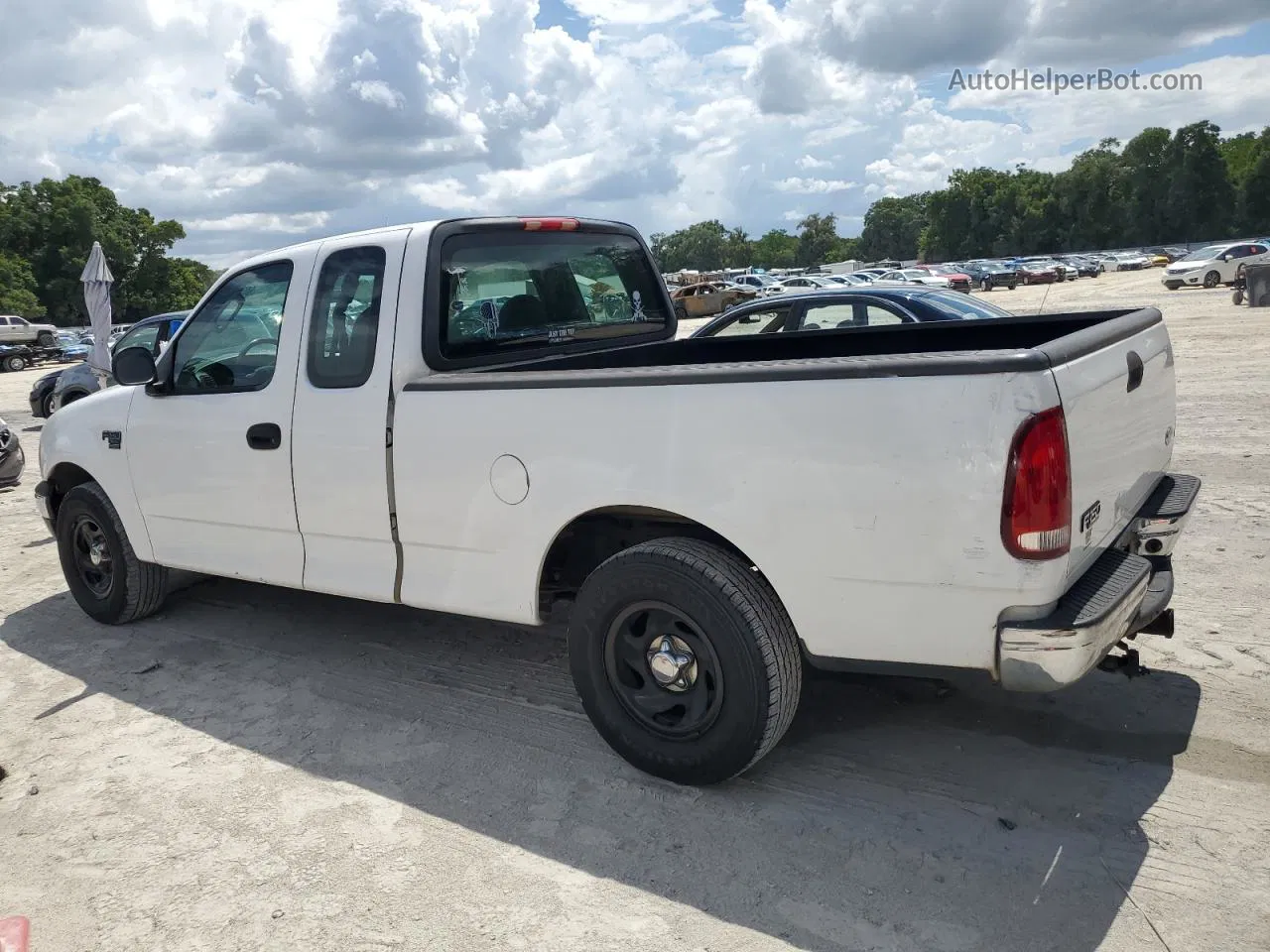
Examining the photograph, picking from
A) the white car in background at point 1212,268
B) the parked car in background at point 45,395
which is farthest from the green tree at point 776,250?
the parked car in background at point 45,395

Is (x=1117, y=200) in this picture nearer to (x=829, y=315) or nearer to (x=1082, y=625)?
(x=829, y=315)

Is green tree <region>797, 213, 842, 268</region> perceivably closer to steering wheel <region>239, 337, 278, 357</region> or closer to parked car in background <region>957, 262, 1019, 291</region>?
parked car in background <region>957, 262, 1019, 291</region>

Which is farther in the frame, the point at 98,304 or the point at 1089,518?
the point at 98,304

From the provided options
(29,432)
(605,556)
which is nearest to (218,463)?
(605,556)

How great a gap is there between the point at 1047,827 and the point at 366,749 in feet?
8.54

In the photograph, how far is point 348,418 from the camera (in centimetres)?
421

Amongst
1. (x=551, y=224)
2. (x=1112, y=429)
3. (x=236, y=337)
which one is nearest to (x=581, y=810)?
(x=1112, y=429)

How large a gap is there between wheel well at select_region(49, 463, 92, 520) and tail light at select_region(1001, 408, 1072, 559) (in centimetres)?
517

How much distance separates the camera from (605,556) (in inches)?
162

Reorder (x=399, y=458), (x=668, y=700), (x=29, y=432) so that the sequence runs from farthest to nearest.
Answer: (x=29, y=432) < (x=399, y=458) < (x=668, y=700)

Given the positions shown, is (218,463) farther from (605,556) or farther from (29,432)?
(29,432)

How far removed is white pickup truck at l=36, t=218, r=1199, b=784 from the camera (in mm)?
2846

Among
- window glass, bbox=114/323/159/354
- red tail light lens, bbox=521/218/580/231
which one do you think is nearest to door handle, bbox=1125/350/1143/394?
red tail light lens, bbox=521/218/580/231

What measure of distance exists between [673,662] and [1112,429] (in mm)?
1666
